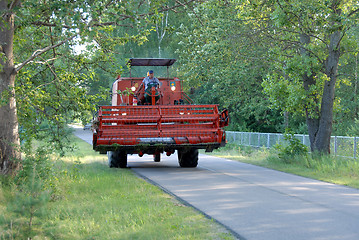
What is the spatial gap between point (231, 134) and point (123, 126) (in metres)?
19.5

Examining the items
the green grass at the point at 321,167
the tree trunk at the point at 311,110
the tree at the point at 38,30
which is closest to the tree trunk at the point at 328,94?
the tree trunk at the point at 311,110

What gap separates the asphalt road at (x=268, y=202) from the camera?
7438mm

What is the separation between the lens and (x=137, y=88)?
1855 cm

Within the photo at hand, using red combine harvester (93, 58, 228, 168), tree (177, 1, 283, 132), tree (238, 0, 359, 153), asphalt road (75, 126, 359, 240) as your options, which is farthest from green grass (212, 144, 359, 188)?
tree (177, 1, 283, 132)

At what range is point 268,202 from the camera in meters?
9.92

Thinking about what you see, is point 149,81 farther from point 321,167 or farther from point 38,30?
point 321,167

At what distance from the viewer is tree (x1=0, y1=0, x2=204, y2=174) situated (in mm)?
9406

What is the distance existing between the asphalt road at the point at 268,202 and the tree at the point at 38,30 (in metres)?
3.70

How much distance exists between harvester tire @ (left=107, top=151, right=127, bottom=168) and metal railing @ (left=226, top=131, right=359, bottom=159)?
864 cm

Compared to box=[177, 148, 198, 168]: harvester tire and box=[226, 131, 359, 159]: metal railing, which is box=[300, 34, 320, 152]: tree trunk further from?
box=[177, 148, 198, 168]: harvester tire

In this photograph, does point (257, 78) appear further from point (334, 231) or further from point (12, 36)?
point (334, 231)

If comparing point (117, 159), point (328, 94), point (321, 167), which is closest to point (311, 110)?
point (328, 94)

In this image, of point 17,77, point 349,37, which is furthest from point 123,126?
point 349,37

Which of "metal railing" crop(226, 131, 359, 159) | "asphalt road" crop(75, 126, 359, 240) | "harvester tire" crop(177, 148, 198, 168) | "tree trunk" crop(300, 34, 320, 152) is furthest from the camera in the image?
"metal railing" crop(226, 131, 359, 159)
